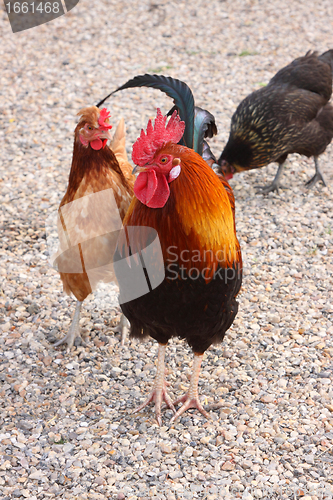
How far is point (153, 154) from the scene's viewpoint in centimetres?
288

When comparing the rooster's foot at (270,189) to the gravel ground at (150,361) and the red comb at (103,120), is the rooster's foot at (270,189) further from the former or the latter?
the red comb at (103,120)

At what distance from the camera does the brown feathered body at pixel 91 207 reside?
370 cm

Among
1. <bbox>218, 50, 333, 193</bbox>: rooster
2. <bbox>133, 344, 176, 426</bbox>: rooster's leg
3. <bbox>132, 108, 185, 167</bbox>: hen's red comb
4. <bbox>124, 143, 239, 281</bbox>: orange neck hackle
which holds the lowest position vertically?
<bbox>133, 344, 176, 426</bbox>: rooster's leg

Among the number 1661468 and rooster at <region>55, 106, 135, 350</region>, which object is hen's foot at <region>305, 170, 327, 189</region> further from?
the number 1661468

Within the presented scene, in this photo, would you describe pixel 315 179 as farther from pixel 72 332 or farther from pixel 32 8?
pixel 32 8

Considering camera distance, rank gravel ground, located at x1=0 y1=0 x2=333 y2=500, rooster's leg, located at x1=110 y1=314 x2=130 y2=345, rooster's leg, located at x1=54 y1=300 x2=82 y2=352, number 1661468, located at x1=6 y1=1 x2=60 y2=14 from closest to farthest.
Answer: gravel ground, located at x1=0 y1=0 x2=333 y2=500, rooster's leg, located at x1=54 y1=300 x2=82 y2=352, rooster's leg, located at x1=110 y1=314 x2=130 y2=345, number 1661468, located at x1=6 y1=1 x2=60 y2=14

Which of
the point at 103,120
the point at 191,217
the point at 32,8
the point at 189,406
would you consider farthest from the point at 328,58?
the point at 32,8

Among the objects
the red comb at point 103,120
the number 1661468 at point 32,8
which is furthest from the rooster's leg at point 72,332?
the number 1661468 at point 32,8

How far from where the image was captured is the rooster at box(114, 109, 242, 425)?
9.45 feet

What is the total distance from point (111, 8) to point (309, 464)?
10.3m

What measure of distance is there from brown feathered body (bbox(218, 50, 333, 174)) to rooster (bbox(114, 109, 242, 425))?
3136mm

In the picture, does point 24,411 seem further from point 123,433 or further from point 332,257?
point 332,257

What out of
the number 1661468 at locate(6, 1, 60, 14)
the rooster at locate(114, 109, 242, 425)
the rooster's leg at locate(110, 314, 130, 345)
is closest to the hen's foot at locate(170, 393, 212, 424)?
the rooster at locate(114, 109, 242, 425)

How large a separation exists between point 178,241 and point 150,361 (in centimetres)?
162
